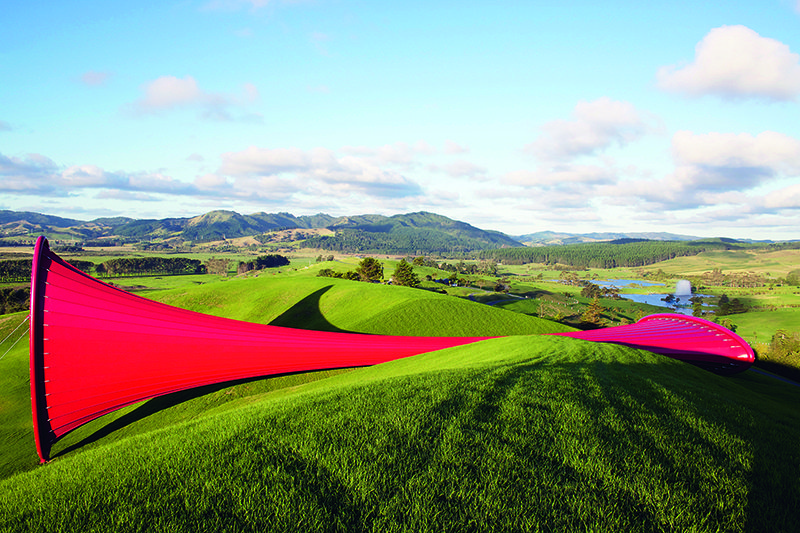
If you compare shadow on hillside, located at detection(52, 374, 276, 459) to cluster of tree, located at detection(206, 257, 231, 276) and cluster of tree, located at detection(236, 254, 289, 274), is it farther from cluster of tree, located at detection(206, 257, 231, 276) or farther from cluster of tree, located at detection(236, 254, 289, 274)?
cluster of tree, located at detection(206, 257, 231, 276)

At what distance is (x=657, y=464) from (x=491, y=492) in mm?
3205

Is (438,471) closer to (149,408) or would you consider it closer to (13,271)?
(149,408)

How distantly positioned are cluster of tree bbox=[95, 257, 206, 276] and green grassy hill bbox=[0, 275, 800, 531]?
607 ft

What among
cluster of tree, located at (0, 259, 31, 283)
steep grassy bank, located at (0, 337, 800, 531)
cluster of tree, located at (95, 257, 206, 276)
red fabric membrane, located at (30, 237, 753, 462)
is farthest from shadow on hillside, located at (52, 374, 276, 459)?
cluster of tree, located at (95, 257, 206, 276)

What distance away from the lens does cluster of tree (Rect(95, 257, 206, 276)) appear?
149375mm

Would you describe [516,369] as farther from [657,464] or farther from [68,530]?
[68,530]

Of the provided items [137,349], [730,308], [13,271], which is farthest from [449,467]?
[13,271]

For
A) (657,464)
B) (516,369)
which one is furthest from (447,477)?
(516,369)

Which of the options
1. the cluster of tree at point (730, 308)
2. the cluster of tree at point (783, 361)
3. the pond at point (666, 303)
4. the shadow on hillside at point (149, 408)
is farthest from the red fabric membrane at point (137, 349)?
the pond at point (666, 303)

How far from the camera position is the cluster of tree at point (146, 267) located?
14938 cm

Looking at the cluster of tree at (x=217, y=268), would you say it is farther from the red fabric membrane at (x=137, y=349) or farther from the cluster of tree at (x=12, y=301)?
the red fabric membrane at (x=137, y=349)

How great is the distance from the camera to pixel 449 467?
550 centimetres

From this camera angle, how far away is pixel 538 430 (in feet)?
22.2

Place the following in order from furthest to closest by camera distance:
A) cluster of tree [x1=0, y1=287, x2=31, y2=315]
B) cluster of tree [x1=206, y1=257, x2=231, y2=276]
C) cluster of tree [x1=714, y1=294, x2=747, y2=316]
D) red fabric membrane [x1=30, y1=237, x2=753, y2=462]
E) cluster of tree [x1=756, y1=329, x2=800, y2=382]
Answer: cluster of tree [x1=206, y1=257, x2=231, y2=276]
cluster of tree [x1=714, y1=294, x2=747, y2=316]
cluster of tree [x1=0, y1=287, x2=31, y2=315]
cluster of tree [x1=756, y1=329, x2=800, y2=382]
red fabric membrane [x1=30, y1=237, x2=753, y2=462]
